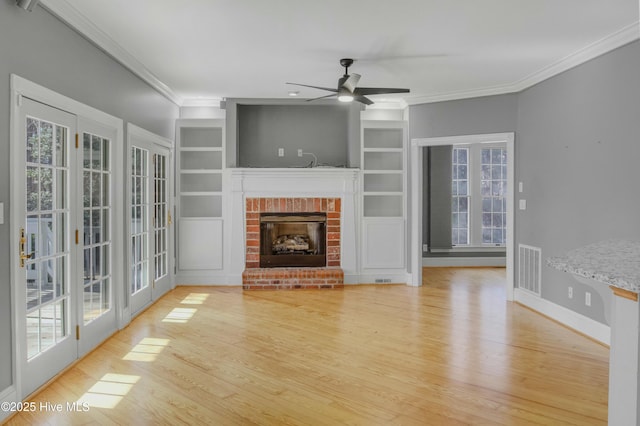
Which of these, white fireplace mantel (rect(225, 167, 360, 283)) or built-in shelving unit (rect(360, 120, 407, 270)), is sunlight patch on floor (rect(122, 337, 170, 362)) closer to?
white fireplace mantel (rect(225, 167, 360, 283))

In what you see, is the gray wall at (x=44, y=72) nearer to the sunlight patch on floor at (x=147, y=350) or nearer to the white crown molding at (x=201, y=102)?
the sunlight patch on floor at (x=147, y=350)

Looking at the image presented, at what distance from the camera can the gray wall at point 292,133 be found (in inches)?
259

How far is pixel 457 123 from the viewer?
5781 mm

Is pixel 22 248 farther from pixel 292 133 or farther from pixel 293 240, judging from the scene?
pixel 292 133

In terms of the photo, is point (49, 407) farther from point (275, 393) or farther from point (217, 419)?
point (275, 393)

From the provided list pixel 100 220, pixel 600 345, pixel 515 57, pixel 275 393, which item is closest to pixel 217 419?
pixel 275 393

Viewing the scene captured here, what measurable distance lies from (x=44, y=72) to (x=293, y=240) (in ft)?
13.2

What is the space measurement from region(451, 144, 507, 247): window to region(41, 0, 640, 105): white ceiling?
287 centimetres

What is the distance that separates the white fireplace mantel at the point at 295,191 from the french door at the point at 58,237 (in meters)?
2.36

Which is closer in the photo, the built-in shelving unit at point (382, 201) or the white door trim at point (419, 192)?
the white door trim at point (419, 192)

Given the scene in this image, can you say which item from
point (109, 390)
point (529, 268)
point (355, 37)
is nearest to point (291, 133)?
point (355, 37)

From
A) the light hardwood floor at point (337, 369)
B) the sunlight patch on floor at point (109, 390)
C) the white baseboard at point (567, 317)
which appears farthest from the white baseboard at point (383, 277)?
the sunlight patch on floor at point (109, 390)

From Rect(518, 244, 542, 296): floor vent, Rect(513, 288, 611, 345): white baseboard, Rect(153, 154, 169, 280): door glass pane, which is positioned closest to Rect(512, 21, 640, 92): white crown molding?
Rect(518, 244, 542, 296): floor vent

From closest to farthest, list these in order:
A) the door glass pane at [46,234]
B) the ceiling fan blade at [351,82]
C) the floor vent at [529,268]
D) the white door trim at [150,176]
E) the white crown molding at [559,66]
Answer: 1. the door glass pane at [46,234]
2. the white crown molding at [559,66]
3. the ceiling fan blade at [351,82]
4. the white door trim at [150,176]
5. the floor vent at [529,268]
